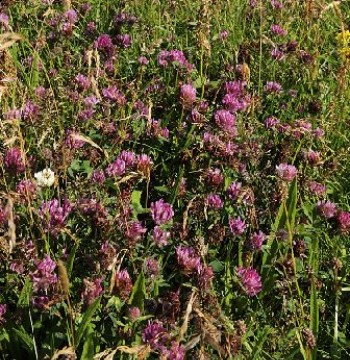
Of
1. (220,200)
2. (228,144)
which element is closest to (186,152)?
(228,144)

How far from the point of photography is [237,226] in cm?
229

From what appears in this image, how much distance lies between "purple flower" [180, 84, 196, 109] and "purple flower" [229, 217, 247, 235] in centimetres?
77

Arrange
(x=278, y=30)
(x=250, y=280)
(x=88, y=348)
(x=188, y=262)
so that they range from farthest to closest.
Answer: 1. (x=278, y=30)
2. (x=250, y=280)
3. (x=188, y=262)
4. (x=88, y=348)

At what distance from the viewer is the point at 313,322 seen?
208 centimetres

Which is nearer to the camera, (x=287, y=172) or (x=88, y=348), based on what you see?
(x=88, y=348)

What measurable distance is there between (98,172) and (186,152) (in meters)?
0.44

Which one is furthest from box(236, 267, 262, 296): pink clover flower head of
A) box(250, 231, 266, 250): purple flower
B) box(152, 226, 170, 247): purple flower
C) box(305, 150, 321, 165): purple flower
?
box(305, 150, 321, 165): purple flower

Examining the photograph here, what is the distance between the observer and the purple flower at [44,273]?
1.94 meters

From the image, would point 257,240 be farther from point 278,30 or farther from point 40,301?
point 278,30

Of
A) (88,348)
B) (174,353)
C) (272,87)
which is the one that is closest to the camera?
(174,353)

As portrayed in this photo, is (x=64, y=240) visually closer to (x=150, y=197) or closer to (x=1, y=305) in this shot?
(x=1, y=305)

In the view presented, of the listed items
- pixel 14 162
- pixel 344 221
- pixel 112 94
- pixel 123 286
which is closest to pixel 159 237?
pixel 123 286

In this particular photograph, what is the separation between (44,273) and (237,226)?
709mm

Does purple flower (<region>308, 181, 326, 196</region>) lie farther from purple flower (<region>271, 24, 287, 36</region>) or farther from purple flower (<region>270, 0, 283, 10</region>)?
purple flower (<region>270, 0, 283, 10</region>)
